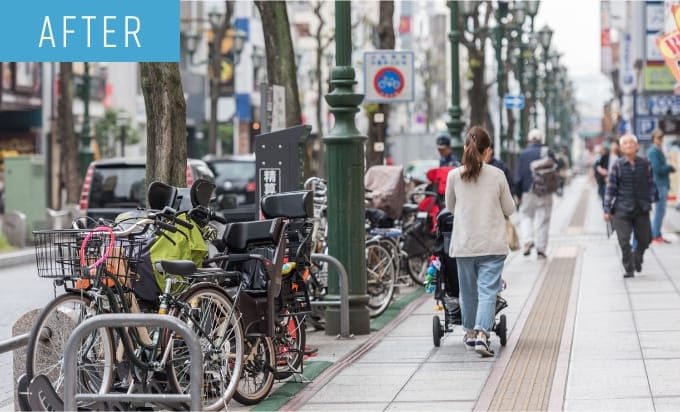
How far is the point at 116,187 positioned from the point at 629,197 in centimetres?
780

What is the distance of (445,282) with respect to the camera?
40.4 feet

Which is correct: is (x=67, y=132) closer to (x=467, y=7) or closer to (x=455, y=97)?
(x=467, y=7)

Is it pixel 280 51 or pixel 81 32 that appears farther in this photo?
pixel 280 51

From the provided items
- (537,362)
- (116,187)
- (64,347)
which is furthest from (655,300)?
(116,187)

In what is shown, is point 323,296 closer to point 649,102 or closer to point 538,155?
point 538,155

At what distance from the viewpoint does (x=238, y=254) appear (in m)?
9.65

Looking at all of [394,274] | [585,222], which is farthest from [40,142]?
[394,274]

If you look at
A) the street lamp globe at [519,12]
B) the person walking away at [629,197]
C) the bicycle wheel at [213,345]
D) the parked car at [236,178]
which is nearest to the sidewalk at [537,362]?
the bicycle wheel at [213,345]

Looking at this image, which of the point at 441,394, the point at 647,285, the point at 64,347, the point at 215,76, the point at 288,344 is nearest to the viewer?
the point at 64,347

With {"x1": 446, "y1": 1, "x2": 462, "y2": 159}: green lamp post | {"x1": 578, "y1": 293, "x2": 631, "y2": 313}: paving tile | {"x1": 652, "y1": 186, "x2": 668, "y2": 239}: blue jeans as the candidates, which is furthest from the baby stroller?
{"x1": 446, "y1": 1, "x2": 462, "y2": 159}: green lamp post

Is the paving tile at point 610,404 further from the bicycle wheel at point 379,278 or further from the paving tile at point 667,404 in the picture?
the bicycle wheel at point 379,278

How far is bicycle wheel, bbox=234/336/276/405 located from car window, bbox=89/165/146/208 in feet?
40.4

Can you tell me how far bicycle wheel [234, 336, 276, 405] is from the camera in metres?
9.47

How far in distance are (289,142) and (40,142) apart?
40.8 meters
